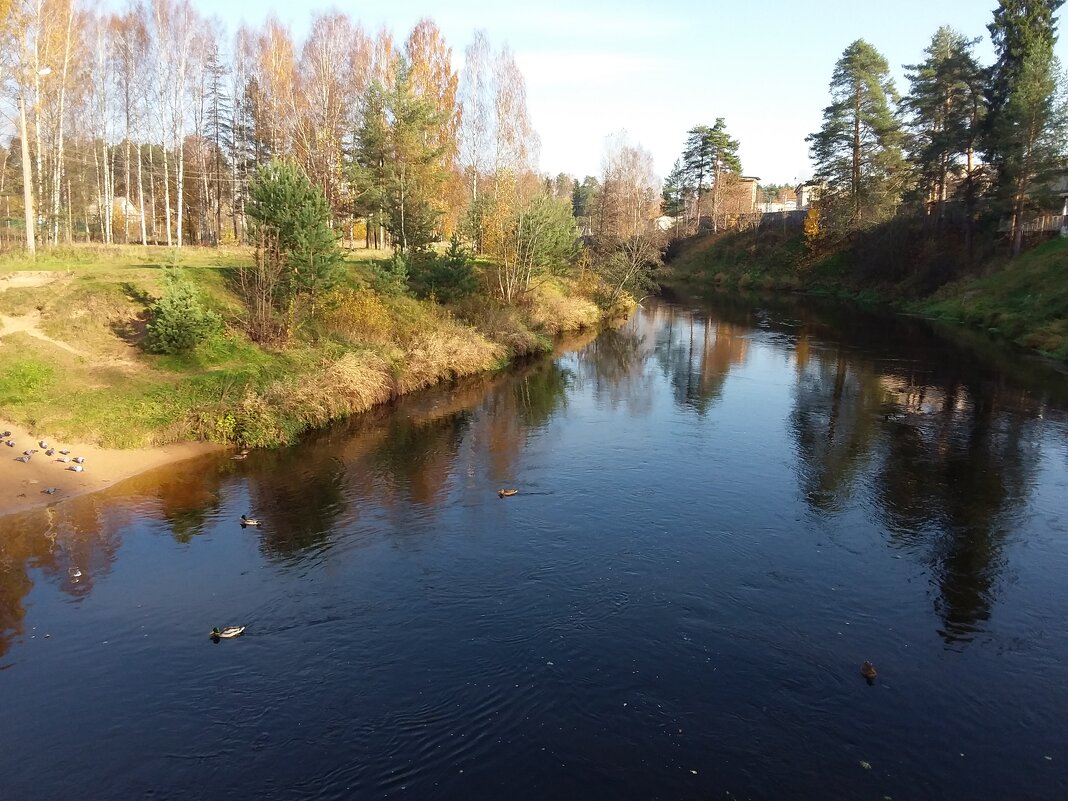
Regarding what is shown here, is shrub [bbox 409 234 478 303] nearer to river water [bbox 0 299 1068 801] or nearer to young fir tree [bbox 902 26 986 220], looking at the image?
river water [bbox 0 299 1068 801]

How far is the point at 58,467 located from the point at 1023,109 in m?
50.5

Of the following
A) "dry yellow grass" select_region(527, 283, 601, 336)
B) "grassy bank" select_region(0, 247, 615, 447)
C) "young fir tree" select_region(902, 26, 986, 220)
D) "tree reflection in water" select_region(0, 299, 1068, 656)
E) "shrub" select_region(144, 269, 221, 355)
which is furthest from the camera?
"young fir tree" select_region(902, 26, 986, 220)

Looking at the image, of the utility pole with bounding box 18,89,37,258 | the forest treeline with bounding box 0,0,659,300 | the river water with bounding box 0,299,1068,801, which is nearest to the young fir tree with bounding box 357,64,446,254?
the forest treeline with bounding box 0,0,659,300

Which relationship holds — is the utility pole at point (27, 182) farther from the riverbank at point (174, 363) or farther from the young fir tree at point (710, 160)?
the young fir tree at point (710, 160)

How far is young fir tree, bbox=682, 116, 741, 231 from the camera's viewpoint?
288 ft

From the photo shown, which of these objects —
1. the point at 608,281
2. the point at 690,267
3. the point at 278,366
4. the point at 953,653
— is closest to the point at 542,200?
the point at 608,281

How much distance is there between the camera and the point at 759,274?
72.8 m

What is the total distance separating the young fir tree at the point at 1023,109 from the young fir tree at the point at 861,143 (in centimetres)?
1187

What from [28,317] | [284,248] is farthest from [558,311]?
[28,317]

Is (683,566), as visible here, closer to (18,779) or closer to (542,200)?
(18,779)

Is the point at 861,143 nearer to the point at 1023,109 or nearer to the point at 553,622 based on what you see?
the point at 1023,109

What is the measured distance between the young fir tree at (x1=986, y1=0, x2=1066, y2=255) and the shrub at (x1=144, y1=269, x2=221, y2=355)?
1812 inches

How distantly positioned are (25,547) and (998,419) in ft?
87.6

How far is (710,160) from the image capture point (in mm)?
90562
